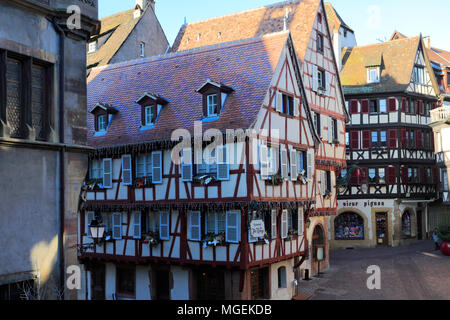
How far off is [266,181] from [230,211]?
69.8 inches

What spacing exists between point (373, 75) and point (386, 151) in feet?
19.0

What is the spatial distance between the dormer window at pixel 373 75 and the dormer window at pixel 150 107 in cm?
2078

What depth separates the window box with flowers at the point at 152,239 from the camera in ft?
67.9

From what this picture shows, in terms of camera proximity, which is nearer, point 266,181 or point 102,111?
point 266,181

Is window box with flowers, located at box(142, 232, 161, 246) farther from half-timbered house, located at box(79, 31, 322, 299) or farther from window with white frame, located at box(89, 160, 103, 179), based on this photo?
window with white frame, located at box(89, 160, 103, 179)

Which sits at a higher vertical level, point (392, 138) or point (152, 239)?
point (392, 138)

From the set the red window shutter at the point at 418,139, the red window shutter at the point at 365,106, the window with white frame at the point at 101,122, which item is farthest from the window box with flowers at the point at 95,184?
the red window shutter at the point at 418,139

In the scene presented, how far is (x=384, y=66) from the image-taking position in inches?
1499

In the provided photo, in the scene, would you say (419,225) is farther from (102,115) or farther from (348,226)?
(102,115)

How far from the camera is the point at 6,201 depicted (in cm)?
976

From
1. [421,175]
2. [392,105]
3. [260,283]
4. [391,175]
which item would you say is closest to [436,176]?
[421,175]

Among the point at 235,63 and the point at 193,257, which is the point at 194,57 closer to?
the point at 235,63

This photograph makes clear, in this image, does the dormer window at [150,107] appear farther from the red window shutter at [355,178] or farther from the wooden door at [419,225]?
the wooden door at [419,225]
